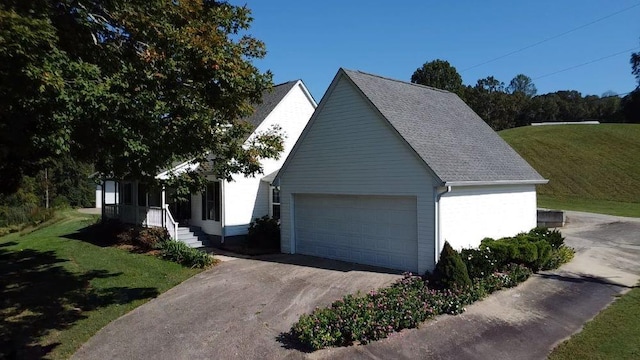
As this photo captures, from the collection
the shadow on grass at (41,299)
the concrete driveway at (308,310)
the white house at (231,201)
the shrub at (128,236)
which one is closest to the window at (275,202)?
the white house at (231,201)

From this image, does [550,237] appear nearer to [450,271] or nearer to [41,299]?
[450,271]

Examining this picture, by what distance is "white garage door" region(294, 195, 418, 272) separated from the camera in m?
13.6

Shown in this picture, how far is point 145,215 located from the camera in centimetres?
2108

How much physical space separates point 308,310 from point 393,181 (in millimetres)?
4994

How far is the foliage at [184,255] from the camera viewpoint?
1553 cm

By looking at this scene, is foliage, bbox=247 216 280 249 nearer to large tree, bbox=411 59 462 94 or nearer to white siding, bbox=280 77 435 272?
white siding, bbox=280 77 435 272

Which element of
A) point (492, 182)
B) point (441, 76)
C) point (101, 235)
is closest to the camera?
point (492, 182)

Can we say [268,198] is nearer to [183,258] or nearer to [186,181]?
[183,258]

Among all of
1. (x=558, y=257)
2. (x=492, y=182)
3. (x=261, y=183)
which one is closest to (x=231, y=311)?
(x=492, y=182)

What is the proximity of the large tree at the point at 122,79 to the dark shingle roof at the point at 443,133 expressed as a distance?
505cm

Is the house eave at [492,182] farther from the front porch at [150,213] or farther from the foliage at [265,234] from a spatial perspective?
the front porch at [150,213]

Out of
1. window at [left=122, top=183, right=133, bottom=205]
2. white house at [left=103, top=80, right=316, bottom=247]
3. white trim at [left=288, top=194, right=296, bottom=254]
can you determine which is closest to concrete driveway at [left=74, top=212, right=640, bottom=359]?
white trim at [left=288, top=194, right=296, bottom=254]

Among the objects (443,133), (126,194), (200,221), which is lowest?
(200,221)

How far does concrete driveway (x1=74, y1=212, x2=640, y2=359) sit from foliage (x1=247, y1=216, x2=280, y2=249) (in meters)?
2.92
